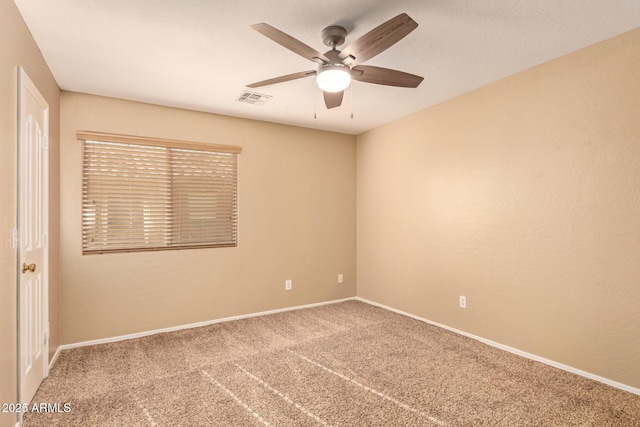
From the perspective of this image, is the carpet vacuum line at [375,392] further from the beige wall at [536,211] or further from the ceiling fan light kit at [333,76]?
the ceiling fan light kit at [333,76]

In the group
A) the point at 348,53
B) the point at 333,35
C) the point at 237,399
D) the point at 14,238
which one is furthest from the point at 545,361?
the point at 14,238

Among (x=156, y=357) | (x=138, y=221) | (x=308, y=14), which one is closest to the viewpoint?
(x=308, y=14)

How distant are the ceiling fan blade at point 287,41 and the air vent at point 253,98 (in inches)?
57.0

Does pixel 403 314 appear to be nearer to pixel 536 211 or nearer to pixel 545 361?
pixel 545 361

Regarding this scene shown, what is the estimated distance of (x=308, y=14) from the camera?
2080 mm

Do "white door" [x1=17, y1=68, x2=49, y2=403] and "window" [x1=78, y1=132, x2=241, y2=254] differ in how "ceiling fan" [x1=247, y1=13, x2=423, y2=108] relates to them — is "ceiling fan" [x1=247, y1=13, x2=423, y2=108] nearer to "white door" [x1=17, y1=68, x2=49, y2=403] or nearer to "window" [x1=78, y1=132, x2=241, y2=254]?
"white door" [x1=17, y1=68, x2=49, y2=403]

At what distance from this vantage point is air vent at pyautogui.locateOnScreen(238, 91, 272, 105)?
11.1 feet

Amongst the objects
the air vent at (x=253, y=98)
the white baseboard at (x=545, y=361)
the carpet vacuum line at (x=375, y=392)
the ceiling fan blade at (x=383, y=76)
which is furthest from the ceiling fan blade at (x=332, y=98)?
the white baseboard at (x=545, y=361)

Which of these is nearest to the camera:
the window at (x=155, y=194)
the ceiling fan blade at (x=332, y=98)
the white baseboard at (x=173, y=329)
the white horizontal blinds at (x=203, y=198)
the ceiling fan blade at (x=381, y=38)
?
the ceiling fan blade at (x=381, y=38)

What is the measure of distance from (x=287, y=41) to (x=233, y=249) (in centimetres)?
275

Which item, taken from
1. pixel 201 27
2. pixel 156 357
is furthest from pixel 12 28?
pixel 156 357

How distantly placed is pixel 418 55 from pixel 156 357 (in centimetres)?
333

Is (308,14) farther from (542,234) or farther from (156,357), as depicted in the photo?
(156,357)

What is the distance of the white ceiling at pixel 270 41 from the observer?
6.64ft
